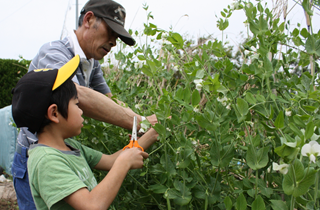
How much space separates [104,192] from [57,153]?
0.25 m

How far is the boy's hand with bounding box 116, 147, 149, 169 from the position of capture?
1.17m

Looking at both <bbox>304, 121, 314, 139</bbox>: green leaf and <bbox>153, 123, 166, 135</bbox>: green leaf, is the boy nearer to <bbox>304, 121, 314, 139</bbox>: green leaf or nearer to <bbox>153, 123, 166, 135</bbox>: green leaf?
<bbox>153, 123, 166, 135</bbox>: green leaf

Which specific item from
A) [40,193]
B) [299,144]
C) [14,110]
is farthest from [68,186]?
[299,144]

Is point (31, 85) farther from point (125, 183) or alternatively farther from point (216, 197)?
point (216, 197)

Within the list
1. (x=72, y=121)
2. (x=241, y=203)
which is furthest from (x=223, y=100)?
(x=72, y=121)

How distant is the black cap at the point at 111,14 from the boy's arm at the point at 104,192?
828 millimetres

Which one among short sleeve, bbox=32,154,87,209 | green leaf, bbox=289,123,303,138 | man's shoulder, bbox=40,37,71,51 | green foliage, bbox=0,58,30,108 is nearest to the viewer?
green leaf, bbox=289,123,303,138

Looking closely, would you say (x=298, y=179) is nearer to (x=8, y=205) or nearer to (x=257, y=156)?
(x=257, y=156)

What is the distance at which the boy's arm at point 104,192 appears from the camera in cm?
102

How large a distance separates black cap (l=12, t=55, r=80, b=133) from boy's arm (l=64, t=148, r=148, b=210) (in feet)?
1.15

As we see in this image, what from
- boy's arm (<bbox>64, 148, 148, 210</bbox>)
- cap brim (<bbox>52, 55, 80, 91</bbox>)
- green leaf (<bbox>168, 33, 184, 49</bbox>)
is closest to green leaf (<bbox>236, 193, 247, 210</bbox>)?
boy's arm (<bbox>64, 148, 148, 210</bbox>)

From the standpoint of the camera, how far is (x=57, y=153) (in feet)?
3.71

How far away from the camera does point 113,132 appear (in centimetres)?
163

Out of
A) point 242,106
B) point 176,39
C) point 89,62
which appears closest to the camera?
point 242,106
